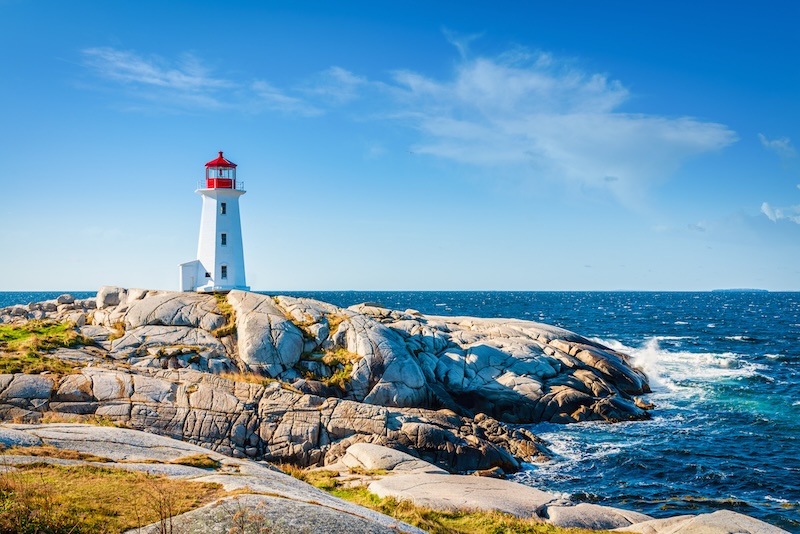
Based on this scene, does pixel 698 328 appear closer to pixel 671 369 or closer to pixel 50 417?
pixel 671 369

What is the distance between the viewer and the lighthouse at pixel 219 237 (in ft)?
137

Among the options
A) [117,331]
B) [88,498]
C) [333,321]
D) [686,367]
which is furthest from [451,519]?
[686,367]

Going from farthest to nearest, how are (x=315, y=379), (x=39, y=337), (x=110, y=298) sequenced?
(x=110, y=298) < (x=315, y=379) < (x=39, y=337)

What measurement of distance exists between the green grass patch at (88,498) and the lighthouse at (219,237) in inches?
1188

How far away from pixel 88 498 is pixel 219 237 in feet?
109

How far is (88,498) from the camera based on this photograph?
1015 cm

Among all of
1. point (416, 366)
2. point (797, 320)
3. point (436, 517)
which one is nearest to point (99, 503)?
point (436, 517)

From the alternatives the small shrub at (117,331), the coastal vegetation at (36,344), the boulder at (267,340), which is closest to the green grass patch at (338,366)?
the boulder at (267,340)

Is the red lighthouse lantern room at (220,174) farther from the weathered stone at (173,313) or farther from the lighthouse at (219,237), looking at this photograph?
the weathered stone at (173,313)

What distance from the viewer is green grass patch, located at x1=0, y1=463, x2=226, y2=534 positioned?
28.3ft

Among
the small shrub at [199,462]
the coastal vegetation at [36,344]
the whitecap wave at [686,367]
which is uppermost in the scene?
the coastal vegetation at [36,344]

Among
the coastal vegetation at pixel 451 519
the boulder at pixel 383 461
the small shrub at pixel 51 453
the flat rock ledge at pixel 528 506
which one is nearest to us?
the small shrub at pixel 51 453

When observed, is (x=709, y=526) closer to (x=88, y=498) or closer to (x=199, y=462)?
(x=199, y=462)

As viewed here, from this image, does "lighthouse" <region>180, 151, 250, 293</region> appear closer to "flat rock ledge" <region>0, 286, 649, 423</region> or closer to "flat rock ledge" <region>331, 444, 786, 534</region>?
"flat rock ledge" <region>0, 286, 649, 423</region>
